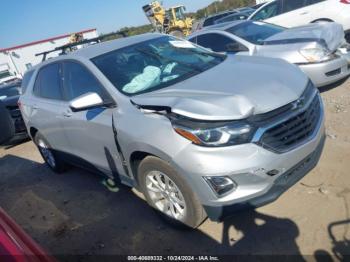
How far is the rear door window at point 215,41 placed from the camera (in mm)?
7344

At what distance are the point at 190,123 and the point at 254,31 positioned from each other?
5.29m

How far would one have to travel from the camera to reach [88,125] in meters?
3.92

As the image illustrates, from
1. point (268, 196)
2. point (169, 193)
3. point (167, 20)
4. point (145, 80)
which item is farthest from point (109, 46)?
point (167, 20)

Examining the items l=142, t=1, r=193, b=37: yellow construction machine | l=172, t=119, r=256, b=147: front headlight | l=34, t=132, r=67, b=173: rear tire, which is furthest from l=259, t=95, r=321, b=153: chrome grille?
l=142, t=1, r=193, b=37: yellow construction machine

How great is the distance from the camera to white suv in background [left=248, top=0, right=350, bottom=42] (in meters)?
8.63

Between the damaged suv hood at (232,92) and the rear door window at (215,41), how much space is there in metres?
3.69

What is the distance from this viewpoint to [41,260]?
1649mm

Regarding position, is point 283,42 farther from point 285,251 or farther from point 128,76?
point 285,251

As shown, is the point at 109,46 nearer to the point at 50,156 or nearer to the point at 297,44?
the point at 50,156

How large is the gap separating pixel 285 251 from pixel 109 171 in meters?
2.09

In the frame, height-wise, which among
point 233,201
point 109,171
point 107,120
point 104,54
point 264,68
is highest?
point 104,54

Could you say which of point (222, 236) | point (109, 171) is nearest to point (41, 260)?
point (222, 236)

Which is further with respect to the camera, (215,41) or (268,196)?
(215,41)

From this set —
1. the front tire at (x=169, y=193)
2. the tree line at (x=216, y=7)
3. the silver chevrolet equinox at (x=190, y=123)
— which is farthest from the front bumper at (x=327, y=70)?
the tree line at (x=216, y=7)
